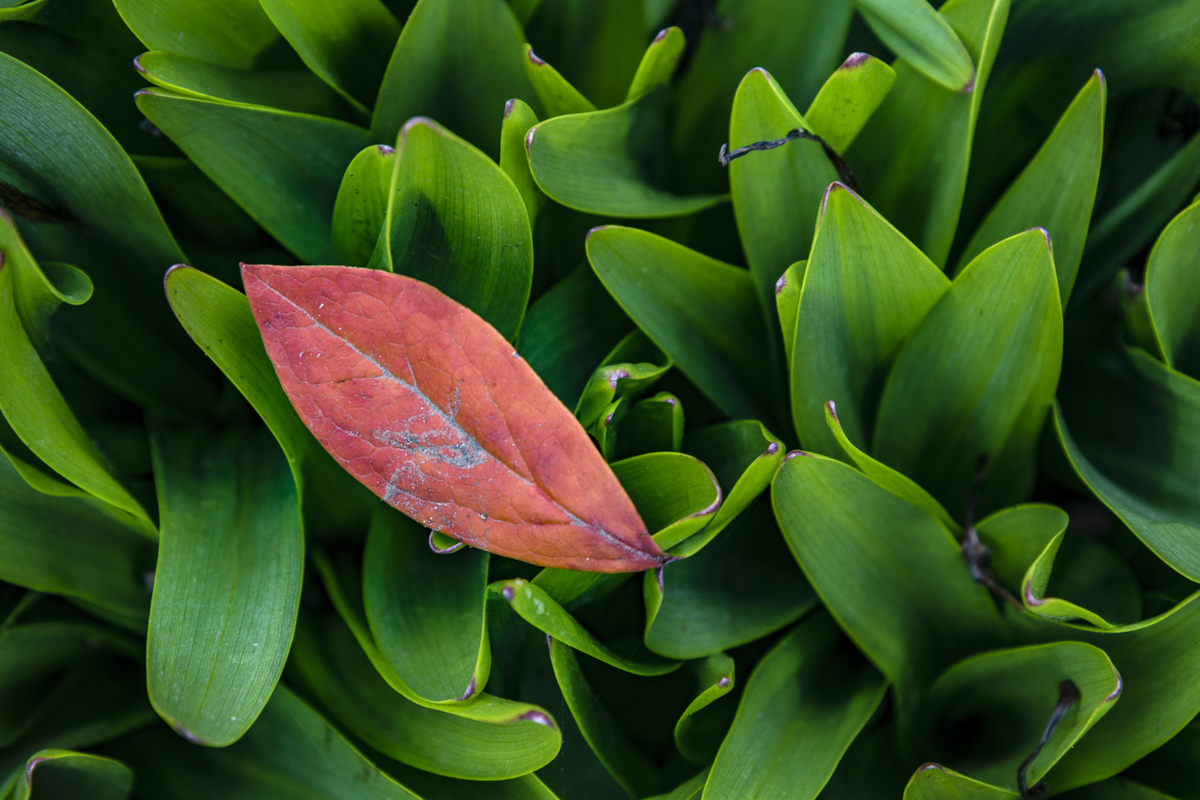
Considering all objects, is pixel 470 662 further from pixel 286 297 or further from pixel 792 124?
pixel 792 124

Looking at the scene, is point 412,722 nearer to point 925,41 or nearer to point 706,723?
point 706,723

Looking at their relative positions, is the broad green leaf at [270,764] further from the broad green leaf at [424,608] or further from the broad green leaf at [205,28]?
the broad green leaf at [205,28]

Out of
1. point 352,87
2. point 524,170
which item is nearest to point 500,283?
point 524,170

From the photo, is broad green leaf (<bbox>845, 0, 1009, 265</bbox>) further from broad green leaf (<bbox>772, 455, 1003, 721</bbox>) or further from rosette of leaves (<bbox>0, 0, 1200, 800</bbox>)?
broad green leaf (<bbox>772, 455, 1003, 721</bbox>)

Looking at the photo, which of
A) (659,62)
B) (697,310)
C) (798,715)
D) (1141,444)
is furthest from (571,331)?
(1141,444)

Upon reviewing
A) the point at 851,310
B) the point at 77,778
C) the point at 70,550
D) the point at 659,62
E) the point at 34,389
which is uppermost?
the point at 659,62

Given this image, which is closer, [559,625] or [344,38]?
[559,625]

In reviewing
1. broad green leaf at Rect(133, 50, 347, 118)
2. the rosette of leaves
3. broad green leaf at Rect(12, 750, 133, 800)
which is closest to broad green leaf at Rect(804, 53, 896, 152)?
the rosette of leaves
